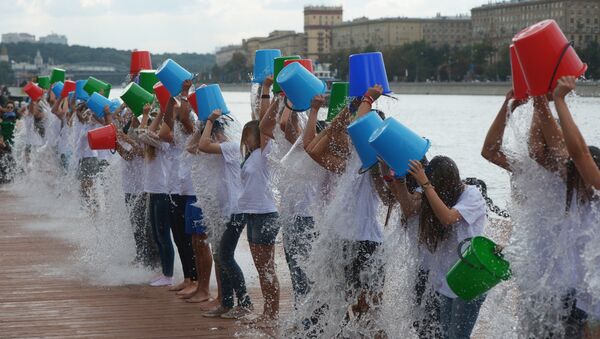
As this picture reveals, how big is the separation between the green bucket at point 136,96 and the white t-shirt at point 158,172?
2.98 ft

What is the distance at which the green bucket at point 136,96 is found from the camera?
9.59 metres

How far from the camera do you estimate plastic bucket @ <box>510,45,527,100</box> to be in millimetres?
4813

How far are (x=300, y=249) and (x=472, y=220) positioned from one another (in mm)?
1627

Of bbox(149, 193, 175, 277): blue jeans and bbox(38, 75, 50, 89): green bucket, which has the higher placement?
bbox(38, 75, 50, 89): green bucket

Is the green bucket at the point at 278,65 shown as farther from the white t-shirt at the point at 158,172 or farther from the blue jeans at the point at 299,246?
the white t-shirt at the point at 158,172

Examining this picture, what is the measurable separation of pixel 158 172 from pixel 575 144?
494cm

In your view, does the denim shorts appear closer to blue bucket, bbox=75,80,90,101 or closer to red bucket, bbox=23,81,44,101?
blue bucket, bbox=75,80,90,101

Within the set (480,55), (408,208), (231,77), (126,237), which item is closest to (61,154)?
(126,237)

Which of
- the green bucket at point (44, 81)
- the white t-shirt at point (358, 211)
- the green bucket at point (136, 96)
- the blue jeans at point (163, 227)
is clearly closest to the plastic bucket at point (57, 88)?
the green bucket at point (44, 81)

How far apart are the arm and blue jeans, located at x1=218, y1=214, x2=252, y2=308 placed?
11.0ft

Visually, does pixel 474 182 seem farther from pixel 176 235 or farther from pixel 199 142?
pixel 176 235

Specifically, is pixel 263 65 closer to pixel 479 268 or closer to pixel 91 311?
pixel 91 311

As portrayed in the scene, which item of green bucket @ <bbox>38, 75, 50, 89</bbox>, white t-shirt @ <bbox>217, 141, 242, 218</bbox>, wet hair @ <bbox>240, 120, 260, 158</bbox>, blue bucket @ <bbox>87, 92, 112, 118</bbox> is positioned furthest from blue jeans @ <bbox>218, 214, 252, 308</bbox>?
green bucket @ <bbox>38, 75, 50, 89</bbox>

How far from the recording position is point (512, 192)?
16.3 feet
